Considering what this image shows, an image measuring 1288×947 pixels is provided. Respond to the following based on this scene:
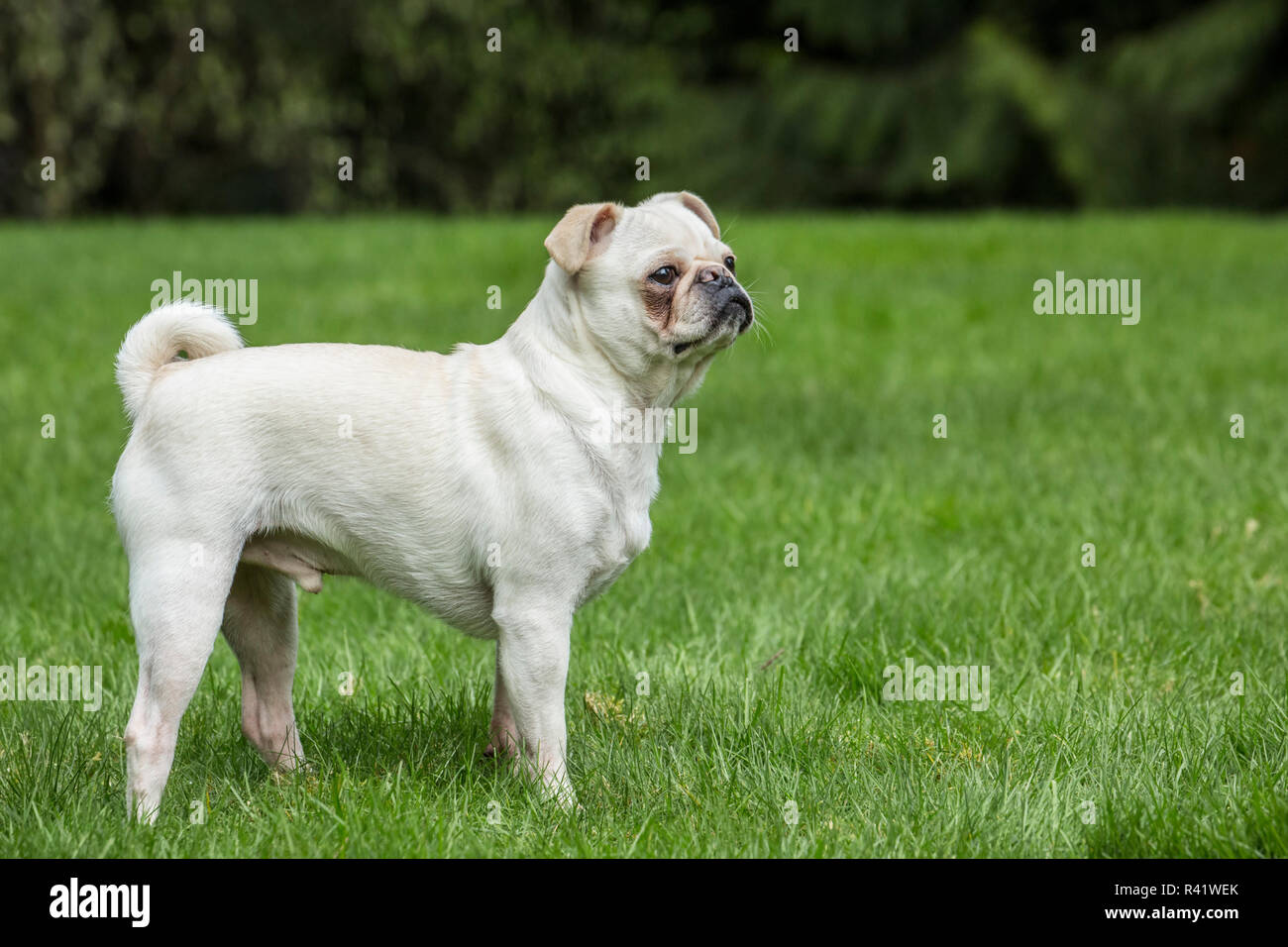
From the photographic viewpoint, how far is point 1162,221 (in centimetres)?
1390

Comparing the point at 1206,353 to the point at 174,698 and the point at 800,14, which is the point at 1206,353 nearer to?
the point at 174,698

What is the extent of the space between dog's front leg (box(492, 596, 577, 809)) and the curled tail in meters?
0.95

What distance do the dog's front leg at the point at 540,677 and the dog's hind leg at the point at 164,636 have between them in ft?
2.05

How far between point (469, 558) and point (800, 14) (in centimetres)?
2317

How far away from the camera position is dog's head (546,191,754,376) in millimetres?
3301

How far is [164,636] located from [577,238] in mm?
1243

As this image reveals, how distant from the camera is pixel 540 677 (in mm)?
3293

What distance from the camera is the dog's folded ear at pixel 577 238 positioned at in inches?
130
